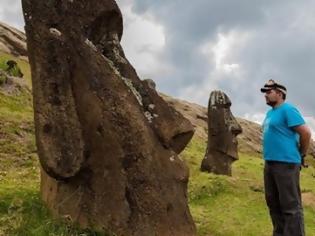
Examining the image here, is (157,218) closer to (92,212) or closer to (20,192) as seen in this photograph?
(92,212)

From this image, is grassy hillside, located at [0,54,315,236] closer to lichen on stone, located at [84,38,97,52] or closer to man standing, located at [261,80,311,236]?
lichen on stone, located at [84,38,97,52]

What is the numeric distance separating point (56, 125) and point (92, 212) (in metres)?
1.64

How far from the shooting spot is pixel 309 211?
19.1m

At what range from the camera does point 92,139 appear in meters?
10.6

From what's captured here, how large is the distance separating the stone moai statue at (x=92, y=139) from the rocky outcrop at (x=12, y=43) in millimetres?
48529

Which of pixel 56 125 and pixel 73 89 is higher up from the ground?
pixel 73 89

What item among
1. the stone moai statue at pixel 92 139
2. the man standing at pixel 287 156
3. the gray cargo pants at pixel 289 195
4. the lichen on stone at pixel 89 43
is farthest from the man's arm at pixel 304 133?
the lichen on stone at pixel 89 43

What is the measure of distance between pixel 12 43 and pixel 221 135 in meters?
41.8

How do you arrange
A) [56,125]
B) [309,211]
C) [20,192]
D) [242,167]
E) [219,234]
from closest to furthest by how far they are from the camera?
[56,125] < [20,192] < [219,234] < [309,211] < [242,167]

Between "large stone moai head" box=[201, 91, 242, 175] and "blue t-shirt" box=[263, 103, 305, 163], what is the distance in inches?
575

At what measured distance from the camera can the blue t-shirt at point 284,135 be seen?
35.7 feet

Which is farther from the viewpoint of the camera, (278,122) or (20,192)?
(20,192)

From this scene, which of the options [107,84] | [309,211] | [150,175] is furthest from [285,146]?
[309,211]

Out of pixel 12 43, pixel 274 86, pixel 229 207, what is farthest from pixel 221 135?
pixel 12 43
